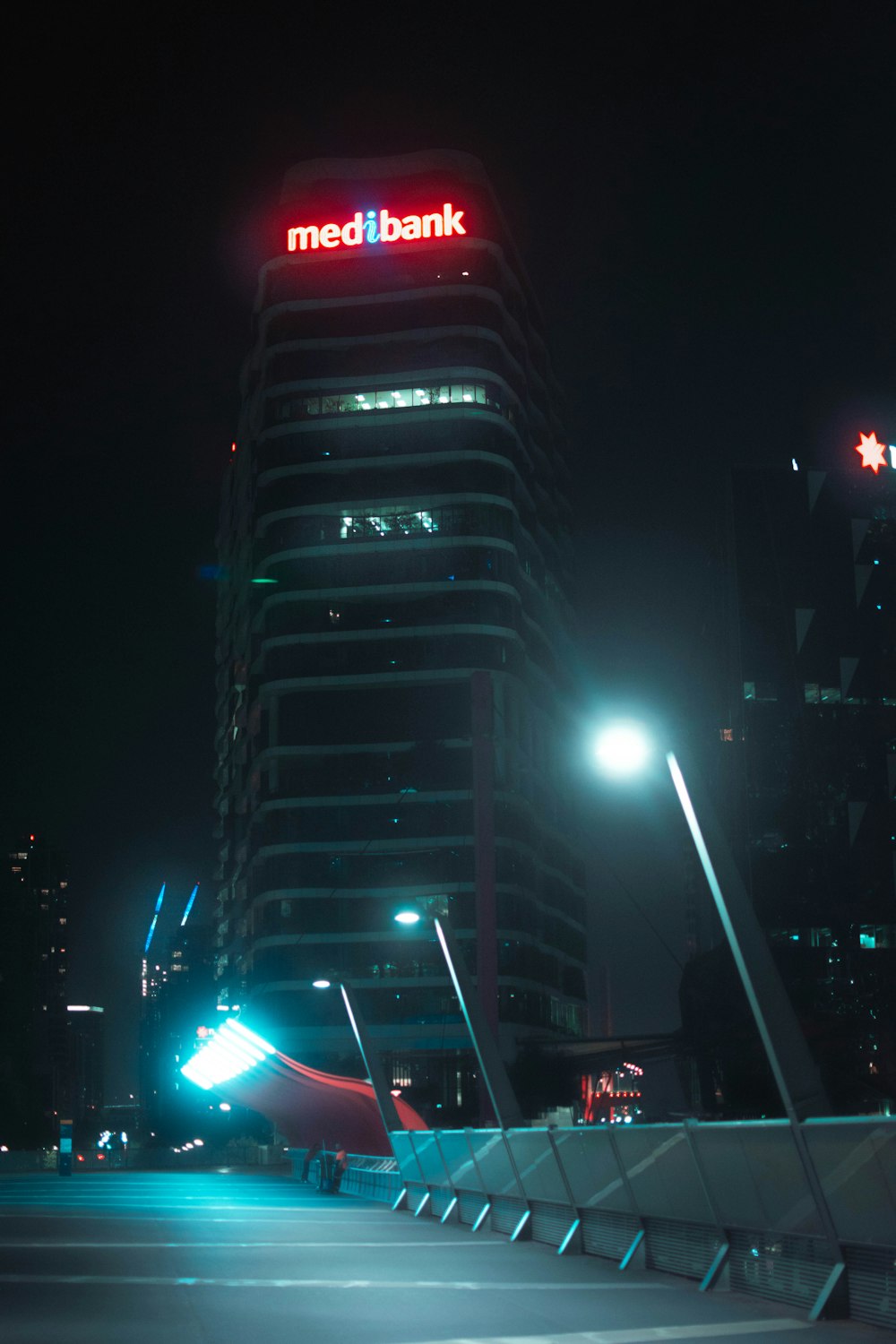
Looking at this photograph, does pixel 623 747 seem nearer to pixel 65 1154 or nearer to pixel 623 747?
pixel 623 747

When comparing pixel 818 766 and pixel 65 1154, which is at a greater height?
pixel 818 766

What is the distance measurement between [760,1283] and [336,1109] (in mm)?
43556

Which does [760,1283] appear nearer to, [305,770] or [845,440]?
[845,440]

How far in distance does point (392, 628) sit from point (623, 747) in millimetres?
105406

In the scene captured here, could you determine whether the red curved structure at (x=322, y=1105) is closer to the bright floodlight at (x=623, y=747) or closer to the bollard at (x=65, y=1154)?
the bollard at (x=65, y=1154)

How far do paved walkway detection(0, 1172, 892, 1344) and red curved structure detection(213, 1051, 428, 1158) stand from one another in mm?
18098

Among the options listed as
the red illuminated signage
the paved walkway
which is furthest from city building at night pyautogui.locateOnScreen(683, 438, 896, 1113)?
the paved walkway

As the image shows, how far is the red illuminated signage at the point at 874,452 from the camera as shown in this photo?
80531 mm

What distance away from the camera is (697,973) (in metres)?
70.8

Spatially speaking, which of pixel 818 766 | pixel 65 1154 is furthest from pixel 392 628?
pixel 65 1154

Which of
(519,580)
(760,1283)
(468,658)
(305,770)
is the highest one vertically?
(519,580)

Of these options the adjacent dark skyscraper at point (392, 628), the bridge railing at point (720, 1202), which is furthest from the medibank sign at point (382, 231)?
the bridge railing at point (720, 1202)

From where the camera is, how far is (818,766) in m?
80.1

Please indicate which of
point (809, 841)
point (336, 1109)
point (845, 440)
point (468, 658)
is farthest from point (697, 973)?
point (468, 658)
